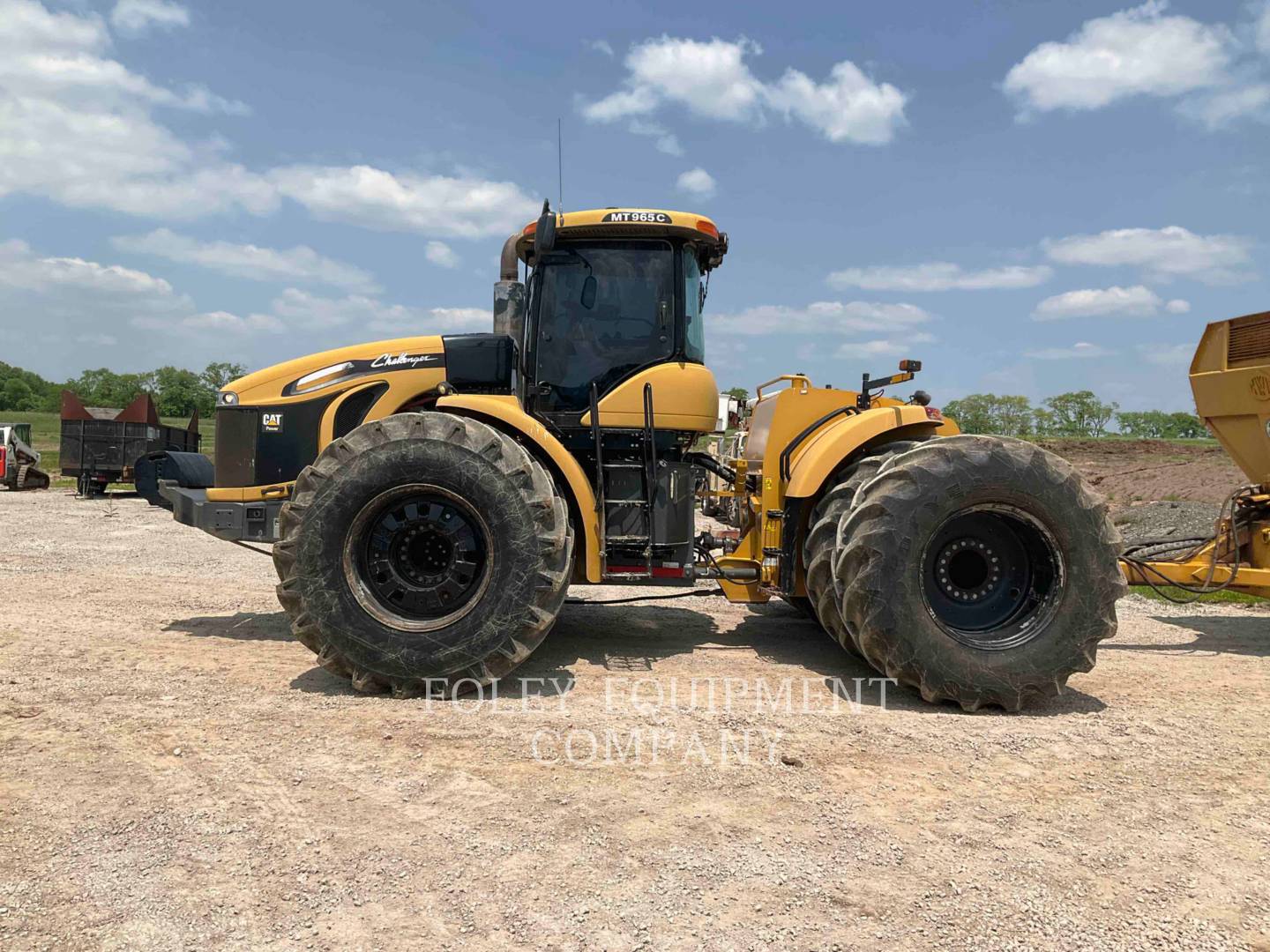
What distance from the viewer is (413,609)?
4.74 m

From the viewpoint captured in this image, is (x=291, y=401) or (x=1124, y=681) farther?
(x=291, y=401)

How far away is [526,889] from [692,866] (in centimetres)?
58

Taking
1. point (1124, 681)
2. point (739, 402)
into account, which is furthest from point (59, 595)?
point (1124, 681)

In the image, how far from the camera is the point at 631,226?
216 inches

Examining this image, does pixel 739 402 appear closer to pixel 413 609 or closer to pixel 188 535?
pixel 413 609

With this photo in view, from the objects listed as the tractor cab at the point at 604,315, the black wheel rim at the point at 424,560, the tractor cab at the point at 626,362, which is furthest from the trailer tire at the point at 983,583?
the black wheel rim at the point at 424,560

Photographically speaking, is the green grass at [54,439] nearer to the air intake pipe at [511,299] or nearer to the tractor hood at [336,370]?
the tractor hood at [336,370]

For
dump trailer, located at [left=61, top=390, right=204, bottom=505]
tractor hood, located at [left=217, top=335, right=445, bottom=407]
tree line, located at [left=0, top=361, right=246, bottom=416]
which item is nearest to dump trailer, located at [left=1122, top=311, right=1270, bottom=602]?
tractor hood, located at [left=217, top=335, right=445, bottom=407]

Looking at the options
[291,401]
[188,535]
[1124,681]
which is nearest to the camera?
[1124,681]

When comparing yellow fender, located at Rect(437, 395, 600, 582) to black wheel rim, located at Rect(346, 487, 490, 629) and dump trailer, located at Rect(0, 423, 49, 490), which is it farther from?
dump trailer, located at Rect(0, 423, 49, 490)

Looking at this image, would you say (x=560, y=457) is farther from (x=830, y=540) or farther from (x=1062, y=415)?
(x=1062, y=415)

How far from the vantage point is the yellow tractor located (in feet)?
15.0

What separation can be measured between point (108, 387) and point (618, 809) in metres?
95.4

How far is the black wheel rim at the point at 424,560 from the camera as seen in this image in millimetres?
4719
